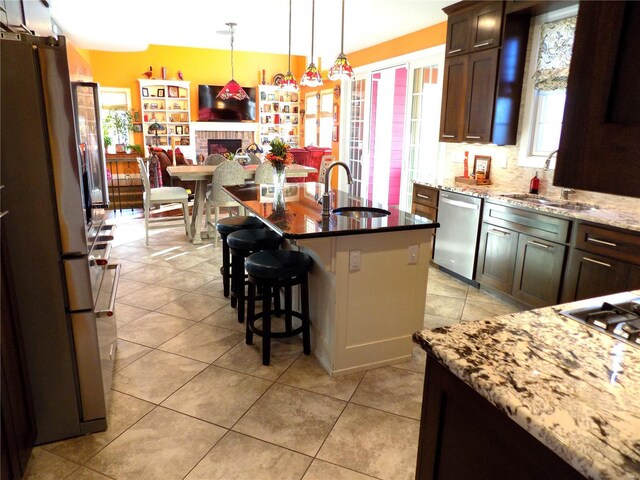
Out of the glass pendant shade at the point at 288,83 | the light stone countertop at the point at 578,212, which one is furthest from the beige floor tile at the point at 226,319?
the glass pendant shade at the point at 288,83

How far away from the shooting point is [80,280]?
6.38ft

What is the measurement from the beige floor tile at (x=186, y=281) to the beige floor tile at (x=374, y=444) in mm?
2290

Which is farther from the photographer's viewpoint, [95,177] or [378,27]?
[378,27]

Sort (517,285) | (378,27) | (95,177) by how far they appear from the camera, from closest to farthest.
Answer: (95,177) < (517,285) < (378,27)

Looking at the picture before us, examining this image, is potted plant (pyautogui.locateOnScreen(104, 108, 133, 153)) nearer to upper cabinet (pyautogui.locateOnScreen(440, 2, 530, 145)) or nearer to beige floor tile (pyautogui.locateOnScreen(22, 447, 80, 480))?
upper cabinet (pyautogui.locateOnScreen(440, 2, 530, 145))

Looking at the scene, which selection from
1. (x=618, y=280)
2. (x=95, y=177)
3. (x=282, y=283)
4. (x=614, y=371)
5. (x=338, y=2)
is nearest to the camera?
(x=614, y=371)

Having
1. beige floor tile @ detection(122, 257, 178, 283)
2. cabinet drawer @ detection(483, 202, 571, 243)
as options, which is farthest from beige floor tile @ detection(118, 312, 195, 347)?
cabinet drawer @ detection(483, 202, 571, 243)

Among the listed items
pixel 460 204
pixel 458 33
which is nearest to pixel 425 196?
pixel 460 204

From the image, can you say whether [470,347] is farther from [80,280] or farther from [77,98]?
[77,98]

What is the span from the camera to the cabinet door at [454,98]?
443cm

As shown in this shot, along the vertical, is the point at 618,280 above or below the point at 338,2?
below

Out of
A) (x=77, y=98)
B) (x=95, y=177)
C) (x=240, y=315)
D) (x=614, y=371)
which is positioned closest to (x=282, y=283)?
(x=240, y=315)

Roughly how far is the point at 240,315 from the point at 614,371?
8.85 ft

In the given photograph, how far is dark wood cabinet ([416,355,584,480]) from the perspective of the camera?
87 centimetres
